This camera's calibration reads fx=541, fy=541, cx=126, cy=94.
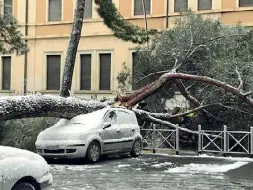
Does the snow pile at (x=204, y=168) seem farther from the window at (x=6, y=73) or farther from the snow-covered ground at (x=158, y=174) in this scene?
the window at (x=6, y=73)

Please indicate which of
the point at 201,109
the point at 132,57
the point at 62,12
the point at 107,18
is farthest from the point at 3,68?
the point at 201,109

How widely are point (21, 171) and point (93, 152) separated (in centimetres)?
780

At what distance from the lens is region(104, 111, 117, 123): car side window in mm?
16719

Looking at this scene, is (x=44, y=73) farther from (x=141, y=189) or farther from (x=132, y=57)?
(x=141, y=189)

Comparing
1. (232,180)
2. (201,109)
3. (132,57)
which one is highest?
(132,57)

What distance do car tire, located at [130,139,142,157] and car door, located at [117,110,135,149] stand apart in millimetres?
260

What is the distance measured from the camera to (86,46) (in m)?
35.8

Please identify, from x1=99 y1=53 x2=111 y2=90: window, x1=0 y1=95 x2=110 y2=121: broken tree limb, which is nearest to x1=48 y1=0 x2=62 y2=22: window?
x1=99 y1=53 x2=111 y2=90: window

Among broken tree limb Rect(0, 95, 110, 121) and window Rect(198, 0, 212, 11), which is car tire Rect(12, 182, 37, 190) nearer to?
broken tree limb Rect(0, 95, 110, 121)

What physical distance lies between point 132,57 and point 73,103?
1685cm

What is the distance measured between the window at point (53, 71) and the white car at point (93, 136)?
1944 cm

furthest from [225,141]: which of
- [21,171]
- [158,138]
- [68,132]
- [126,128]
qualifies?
[21,171]

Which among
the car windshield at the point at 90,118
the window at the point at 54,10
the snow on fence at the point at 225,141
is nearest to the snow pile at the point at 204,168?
the snow on fence at the point at 225,141

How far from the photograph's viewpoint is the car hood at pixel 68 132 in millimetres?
15305
